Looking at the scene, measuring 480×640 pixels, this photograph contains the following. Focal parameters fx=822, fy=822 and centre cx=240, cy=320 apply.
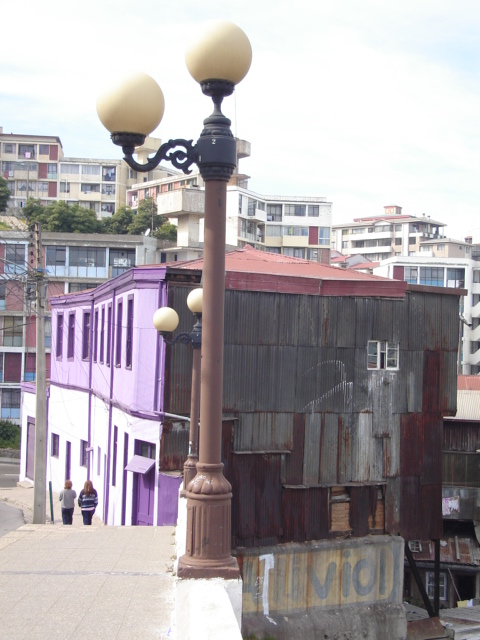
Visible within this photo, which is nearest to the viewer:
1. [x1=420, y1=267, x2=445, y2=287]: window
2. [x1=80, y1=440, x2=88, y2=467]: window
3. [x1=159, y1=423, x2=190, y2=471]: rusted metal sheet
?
[x1=159, y1=423, x2=190, y2=471]: rusted metal sheet

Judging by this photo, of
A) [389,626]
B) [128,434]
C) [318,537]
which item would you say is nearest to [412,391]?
[318,537]

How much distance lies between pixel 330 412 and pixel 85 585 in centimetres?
1011

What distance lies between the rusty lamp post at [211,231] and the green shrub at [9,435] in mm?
39766

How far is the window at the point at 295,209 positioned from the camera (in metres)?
66.4

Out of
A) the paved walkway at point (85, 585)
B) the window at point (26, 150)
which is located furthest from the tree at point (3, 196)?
the paved walkway at point (85, 585)

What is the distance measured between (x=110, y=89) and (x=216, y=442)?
2.33 m

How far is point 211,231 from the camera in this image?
5363 millimetres

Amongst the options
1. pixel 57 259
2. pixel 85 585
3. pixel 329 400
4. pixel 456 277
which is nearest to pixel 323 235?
pixel 456 277

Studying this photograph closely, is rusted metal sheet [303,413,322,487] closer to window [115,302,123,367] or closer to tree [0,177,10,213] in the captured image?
window [115,302,123,367]

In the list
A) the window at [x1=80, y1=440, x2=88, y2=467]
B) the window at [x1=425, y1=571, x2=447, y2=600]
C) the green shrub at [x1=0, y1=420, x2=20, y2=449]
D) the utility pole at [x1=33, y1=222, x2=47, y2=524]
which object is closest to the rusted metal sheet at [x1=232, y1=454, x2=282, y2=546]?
the utility pole at [x1=33, y1=222, x2=47, y2=524]

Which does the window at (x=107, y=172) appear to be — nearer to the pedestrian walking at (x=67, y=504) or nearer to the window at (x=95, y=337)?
the window at (x=95, y=337)

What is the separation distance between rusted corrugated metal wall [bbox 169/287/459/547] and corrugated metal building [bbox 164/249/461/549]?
22mm

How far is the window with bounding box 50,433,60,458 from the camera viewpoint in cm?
2908

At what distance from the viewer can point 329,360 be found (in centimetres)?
1716
